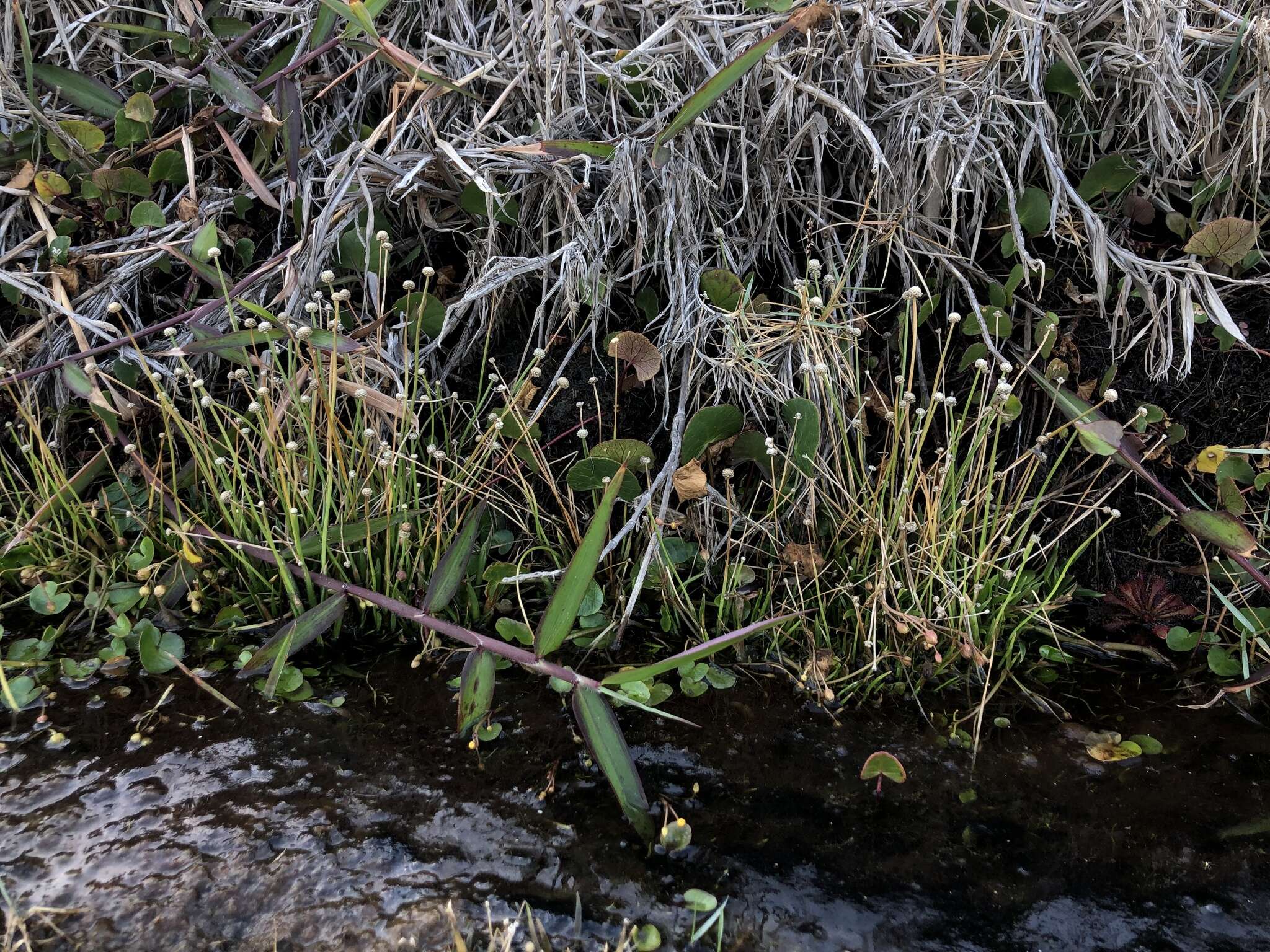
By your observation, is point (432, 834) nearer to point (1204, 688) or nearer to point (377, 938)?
point (377, 938)

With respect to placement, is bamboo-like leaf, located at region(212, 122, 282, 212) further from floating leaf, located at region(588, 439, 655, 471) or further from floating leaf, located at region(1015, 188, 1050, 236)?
floating leaf, located at region(1015, 188, 1050, 236)

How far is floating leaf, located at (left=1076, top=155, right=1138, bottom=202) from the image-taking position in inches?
80.5

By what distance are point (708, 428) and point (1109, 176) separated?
1.17m

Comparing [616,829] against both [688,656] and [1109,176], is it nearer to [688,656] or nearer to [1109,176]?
[688,656]

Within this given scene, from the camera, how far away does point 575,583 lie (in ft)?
4.72

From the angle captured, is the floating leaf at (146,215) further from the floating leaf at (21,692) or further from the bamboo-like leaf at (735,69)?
the bamboo-like leaf at (735,69)

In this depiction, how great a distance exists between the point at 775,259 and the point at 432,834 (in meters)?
1.62

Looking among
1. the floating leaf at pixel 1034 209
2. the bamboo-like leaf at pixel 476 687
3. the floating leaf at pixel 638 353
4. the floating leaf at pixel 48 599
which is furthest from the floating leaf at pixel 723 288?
the floating leaf at pixel 48 599

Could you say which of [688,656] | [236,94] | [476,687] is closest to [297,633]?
[476,687]

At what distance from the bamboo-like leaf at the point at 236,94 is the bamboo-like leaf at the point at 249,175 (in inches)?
4.3

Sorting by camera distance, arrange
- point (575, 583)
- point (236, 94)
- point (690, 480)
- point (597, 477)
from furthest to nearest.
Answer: point (236, 94) → point (597, 477) → point (690, 480) → point (575, 583)

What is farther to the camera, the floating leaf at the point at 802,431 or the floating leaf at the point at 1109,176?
the floating leaf at the point at 1109,176

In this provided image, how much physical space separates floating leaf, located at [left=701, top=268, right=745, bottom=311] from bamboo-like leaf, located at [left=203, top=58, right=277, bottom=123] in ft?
3.75

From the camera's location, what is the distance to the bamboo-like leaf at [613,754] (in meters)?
1.37
